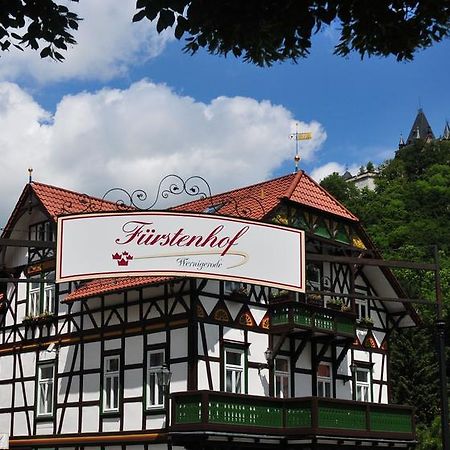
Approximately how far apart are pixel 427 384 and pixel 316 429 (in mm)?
22624

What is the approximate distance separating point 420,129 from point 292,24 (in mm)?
159659

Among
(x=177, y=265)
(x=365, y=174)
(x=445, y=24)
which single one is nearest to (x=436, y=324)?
(x=177, y=265)

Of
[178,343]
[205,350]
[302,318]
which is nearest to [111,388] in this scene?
[178,343]

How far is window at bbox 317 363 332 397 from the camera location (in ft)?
88.3

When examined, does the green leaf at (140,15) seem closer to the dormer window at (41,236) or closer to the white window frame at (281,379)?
the white window frame at (281,379)

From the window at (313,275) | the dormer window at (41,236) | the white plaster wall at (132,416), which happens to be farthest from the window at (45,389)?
the window at (313,275)

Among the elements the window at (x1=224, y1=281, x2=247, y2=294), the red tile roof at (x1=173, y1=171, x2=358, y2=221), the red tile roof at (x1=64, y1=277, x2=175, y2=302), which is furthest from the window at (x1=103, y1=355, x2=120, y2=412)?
the red tile roof at (x1=173, y1=171, x2=358, y2=221)

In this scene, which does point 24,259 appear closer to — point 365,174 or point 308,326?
point 308,326

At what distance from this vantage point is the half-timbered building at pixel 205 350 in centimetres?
2341

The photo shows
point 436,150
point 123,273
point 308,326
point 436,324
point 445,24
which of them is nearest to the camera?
point 445,24

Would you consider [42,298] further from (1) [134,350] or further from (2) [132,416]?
(2) [132,416]

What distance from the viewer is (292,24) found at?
5.98 m

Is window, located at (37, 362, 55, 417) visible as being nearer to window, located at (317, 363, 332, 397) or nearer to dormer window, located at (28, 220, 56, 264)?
dormer window, located at (28, 220, 56, 264)

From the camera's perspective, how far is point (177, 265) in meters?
21.0
